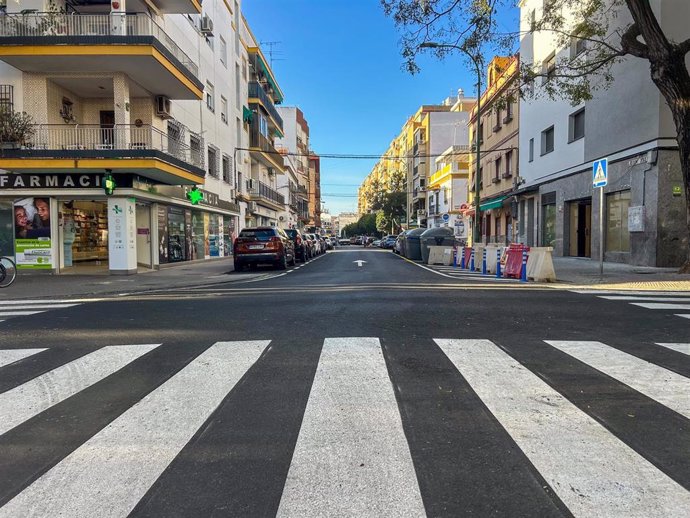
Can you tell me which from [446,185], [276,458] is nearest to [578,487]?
[276,458]

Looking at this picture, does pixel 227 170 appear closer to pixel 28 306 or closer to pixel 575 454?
pixel 28 306

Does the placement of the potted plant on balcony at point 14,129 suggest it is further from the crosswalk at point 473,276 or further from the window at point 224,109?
the crosswalk at point 473,276

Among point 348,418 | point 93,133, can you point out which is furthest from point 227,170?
point 348,418

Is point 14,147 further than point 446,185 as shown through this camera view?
No

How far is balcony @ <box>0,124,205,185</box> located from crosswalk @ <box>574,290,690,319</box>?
13409 millimetres

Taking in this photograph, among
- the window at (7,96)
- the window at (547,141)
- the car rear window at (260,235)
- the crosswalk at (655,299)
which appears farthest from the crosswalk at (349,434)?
the window at (547,141)

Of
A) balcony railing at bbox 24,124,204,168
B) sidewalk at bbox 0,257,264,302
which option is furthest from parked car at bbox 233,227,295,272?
balcony railing at bbox 24,124,204,168

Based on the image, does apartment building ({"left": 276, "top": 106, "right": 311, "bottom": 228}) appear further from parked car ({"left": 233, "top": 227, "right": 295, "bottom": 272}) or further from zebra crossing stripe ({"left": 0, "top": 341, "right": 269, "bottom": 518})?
zebra crossing stripe ({"left": 0, "top": 341, "right": 269, "bottom": 518})

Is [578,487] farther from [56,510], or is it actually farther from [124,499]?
[56,510]

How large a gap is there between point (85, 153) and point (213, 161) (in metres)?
11.5

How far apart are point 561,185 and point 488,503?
22716mm

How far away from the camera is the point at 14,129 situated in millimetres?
15258

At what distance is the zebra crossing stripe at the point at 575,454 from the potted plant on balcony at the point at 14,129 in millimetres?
16625

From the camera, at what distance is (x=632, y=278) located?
41.7ft
